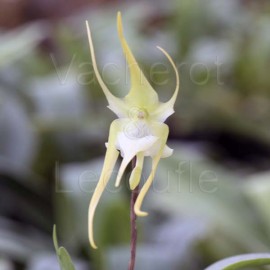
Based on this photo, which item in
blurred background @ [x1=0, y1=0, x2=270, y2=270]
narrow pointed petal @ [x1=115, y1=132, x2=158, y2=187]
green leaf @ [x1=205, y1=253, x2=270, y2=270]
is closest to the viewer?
narrow pointed petal @ [x1=115, y1=132, x2=158, y2=187]

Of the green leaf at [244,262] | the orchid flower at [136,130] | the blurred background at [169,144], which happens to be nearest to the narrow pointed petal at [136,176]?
the orchid flower at [136,130]

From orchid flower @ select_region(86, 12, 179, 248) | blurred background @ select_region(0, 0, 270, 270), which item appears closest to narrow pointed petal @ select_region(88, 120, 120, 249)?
orchid flower @ select_region(86, 12, 179, 248)

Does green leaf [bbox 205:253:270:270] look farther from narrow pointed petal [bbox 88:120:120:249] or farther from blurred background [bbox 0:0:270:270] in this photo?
blurred background [bbox 0:0:270:270]

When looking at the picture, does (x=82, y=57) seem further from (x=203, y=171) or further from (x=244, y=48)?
(x=203, y=171)

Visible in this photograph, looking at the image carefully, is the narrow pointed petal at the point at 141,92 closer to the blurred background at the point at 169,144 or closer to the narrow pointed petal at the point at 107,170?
the narrow pointed petal at the point at 107,170

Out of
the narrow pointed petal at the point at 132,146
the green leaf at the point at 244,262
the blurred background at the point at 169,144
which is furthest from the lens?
the blurred background at the point at 169,144

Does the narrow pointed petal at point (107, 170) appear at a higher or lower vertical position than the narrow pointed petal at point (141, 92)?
lower
